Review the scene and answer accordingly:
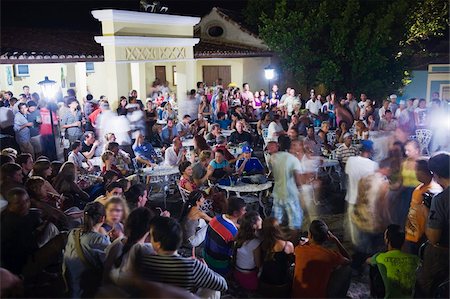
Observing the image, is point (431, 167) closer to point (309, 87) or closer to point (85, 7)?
point (309, 87)

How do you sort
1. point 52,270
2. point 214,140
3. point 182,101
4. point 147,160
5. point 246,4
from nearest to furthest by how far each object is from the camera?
point 52,270, point 147,160, point 214,140, point 182,101, point 246,4

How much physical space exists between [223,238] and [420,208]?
2.07 m

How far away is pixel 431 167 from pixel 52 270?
385 centimetres

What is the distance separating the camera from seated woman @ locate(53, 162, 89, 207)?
6383 mm

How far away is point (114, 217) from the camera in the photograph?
15.6 ft

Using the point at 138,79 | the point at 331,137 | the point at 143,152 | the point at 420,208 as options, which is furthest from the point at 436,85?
the point at 420,208

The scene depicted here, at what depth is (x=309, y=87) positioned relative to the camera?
18734 millimetres

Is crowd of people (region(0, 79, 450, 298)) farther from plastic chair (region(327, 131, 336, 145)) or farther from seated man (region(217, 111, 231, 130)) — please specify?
seated man (region(217, 111, 231, 130))

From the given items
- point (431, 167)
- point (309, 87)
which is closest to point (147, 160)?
point (431, 167)

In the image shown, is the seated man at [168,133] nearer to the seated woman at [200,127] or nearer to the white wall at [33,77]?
the seated woman at [200,127]

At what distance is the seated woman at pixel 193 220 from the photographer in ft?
18.1

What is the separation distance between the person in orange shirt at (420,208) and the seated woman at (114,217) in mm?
2972

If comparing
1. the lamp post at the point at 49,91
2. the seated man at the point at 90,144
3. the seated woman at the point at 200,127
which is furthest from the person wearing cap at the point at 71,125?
the seated woman at the point at 200,127

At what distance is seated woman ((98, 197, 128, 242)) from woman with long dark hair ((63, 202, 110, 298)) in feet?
1.72
